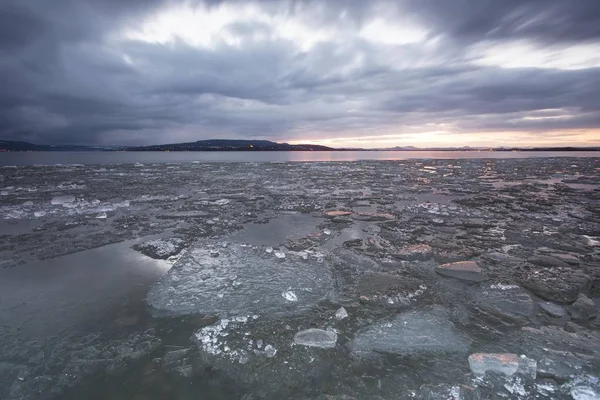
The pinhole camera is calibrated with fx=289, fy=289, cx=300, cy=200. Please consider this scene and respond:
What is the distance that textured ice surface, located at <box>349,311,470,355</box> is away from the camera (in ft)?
12.7

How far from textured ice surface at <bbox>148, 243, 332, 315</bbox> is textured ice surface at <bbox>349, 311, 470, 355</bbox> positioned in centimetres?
121

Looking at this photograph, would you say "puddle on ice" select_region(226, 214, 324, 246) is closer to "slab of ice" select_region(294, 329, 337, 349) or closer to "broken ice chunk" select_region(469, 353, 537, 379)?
"slab of ice" select_region(294, 329, 337, 349)

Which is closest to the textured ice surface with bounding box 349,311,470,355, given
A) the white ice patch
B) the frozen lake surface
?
the frozen lake surface

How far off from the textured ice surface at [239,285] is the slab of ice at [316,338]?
0.74 m

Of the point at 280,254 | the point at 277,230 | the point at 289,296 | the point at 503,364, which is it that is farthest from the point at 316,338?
the point at 277,230

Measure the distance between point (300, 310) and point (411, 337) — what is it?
1.72 m

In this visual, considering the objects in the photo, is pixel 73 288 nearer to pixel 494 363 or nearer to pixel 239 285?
pixel 239 285

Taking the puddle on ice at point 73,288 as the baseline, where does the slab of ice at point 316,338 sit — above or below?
below

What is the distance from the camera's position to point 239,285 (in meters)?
5.57

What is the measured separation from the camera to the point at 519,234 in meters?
8.68

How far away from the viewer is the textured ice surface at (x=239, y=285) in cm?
486

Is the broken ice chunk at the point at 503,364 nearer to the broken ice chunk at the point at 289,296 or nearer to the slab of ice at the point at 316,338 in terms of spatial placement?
the slab of ice at the point at 316,338

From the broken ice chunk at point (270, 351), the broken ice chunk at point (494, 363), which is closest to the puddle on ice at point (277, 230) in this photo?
the broken ice chunk at point (270, 351)

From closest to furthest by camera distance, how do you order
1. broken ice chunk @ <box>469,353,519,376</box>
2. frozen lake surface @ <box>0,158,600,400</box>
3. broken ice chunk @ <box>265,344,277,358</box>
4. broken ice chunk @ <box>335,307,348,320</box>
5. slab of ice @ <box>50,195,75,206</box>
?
frozen lake surface @ <box>0,158,600,400</box> < broken ice chunk @ <box>469,353,519,376</box> < broken ice chunk @ <box>265,344,277,358</box> < broken ice chunk @ <box>335,307,348,320</box> < slab of ice @ <box>50,195,75,206</box>
